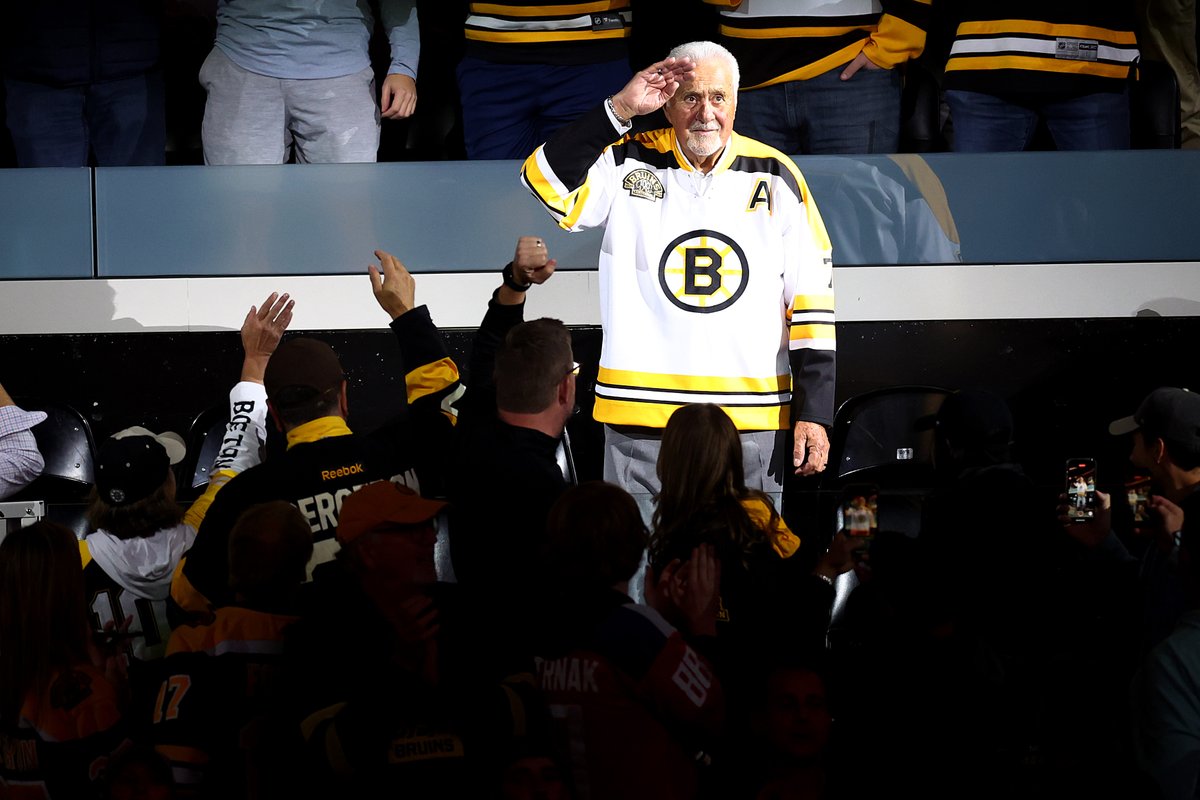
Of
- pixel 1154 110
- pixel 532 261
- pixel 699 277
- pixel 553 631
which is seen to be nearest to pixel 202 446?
pixel 532 261

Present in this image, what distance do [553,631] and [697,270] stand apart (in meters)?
1.83

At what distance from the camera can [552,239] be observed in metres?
4.46

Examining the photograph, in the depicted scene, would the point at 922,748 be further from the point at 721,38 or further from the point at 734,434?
the point at 721,38

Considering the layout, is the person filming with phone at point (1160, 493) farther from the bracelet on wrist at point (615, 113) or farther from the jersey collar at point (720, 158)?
the bracelet on wrist at point (615, 113)

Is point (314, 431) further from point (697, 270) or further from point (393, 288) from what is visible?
point (697, 270)

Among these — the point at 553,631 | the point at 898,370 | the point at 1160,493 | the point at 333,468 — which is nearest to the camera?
the point at 553,631

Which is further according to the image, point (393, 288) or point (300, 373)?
point (393, 288)

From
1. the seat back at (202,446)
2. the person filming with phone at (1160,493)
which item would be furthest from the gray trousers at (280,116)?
the person filming with phone at (1160,493)

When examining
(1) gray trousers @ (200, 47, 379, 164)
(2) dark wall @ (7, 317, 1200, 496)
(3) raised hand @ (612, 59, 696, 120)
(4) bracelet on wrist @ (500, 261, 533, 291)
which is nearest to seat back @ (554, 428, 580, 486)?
(2) dark wall @ (7, 317, 1200, 496)

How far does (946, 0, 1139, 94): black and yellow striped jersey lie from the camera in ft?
15.4

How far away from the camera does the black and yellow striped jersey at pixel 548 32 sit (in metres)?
4.81

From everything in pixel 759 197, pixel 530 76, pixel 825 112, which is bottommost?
pixel 759 197

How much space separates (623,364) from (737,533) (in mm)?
1215

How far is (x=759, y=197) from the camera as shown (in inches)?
156
